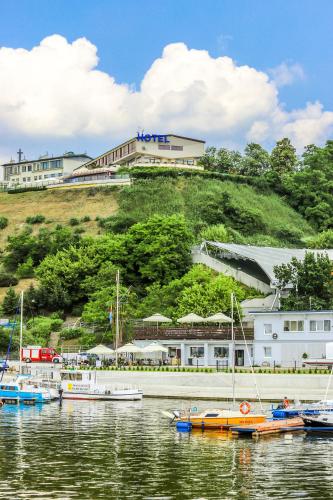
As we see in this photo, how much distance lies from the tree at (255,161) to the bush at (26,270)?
57997mm

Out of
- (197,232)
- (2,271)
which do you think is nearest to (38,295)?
(2,271)

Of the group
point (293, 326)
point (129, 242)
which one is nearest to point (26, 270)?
point (129, 242)

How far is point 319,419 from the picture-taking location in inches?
2072

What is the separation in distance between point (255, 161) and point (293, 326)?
92913 millimetres

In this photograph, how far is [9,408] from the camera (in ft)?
225

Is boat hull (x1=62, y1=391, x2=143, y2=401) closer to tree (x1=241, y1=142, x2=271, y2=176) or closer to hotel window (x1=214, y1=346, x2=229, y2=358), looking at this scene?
hotel window (x1=214, y1=346, x2=229, y2=358)

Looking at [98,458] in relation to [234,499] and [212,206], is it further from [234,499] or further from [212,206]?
[212,206]

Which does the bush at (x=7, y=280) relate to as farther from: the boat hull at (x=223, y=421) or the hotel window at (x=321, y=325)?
the boat hull at (x=223, y=421)

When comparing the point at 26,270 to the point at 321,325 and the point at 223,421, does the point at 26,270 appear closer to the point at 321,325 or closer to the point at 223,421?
the point at 321,325

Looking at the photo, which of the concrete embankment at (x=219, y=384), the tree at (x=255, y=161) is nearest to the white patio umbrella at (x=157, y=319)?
the concrete embankment at (x=219, y=384)

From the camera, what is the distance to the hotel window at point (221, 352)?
284 feet

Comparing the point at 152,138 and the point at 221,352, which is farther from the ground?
the point at 152,138

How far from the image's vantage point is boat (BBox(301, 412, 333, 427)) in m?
52.4

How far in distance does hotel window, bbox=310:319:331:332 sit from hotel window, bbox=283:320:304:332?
1.05 meters
